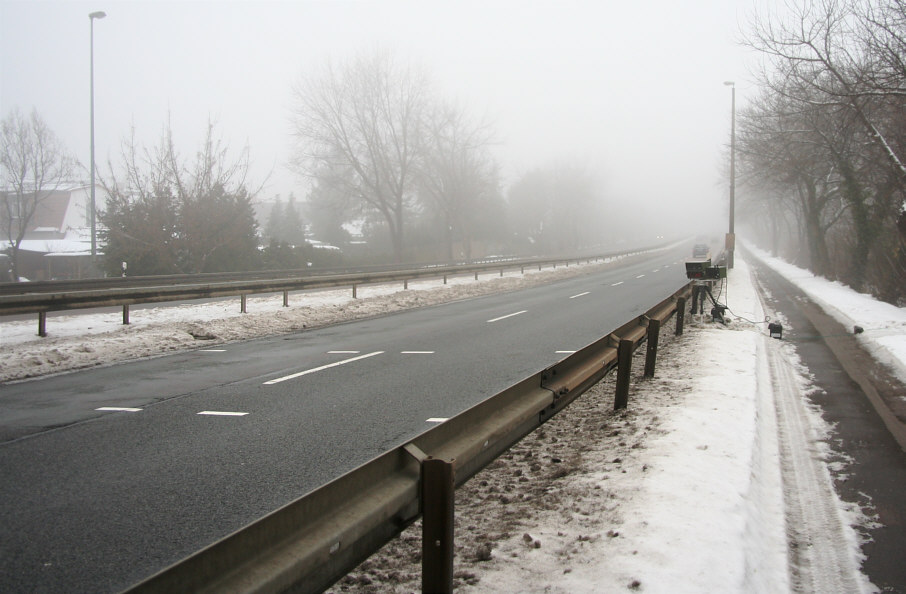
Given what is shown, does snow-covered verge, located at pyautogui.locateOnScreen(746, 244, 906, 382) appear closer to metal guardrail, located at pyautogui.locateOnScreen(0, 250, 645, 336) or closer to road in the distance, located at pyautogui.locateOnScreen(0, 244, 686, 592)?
road in the distance, located at pyautogui.locateOnScreen(0, 244, 686, 592)

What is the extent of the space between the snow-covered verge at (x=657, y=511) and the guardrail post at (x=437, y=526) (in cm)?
62

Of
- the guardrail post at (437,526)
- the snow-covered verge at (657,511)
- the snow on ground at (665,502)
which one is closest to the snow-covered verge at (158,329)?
the snow on ground at (665,502)

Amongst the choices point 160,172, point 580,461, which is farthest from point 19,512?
point 160,172

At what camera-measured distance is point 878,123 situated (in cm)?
2031

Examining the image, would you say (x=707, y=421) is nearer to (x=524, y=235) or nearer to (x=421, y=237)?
(x=421, y=237)

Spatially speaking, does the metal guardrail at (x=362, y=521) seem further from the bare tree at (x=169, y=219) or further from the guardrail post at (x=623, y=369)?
the bare tree at (x=169, y=219)

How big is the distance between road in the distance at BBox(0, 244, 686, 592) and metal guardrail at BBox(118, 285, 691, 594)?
1524 mm

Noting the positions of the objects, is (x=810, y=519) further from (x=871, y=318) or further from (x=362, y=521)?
(x=871, y=318)

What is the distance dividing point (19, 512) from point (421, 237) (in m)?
55.2

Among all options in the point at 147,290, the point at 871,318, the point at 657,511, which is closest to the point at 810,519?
the point at 657,511

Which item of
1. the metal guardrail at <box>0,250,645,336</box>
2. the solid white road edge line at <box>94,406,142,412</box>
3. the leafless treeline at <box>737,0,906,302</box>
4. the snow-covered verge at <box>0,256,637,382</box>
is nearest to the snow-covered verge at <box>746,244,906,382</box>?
the leafless treeline at <box>737,0,906,302</box>

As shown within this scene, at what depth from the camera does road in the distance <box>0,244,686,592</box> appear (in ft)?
11.9

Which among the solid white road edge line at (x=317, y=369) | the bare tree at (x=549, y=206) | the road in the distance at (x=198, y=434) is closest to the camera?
the road in the distance at (x=198, y=434)

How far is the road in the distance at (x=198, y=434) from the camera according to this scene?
3631 mm
